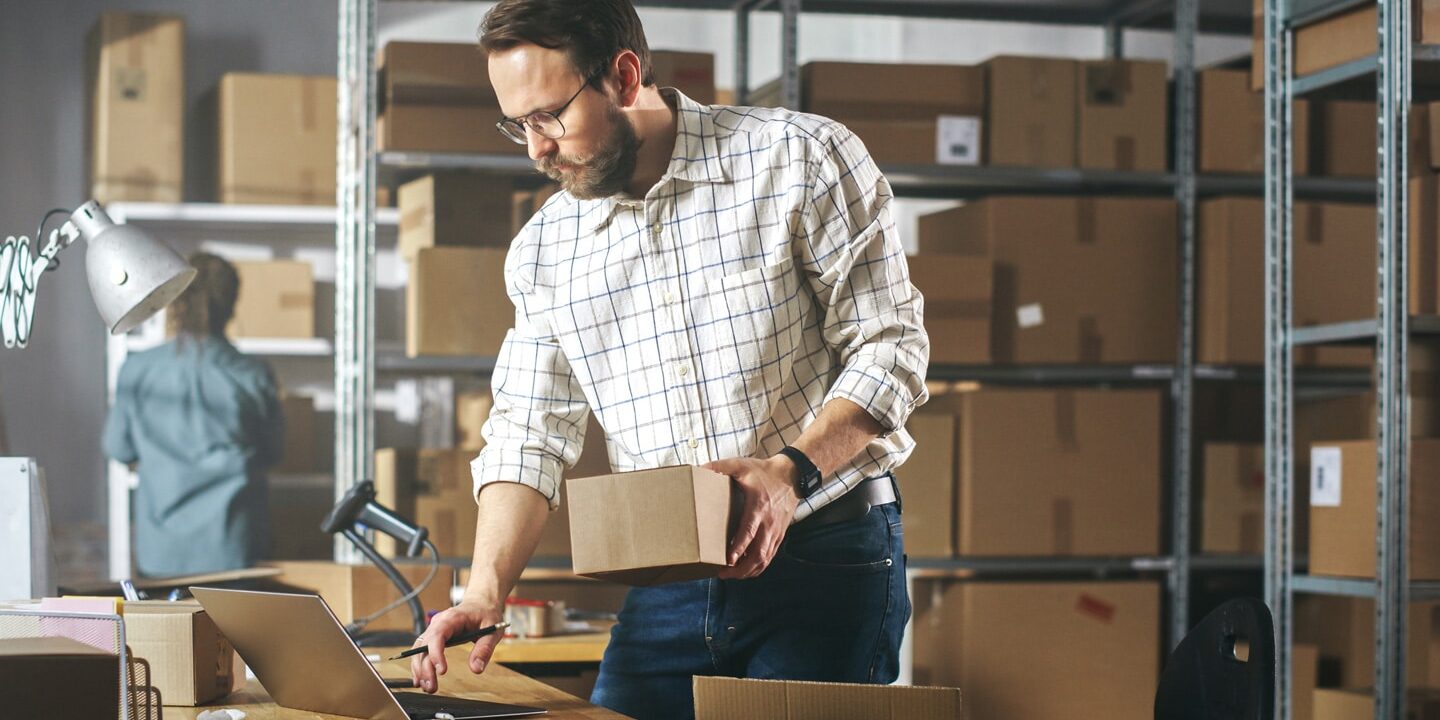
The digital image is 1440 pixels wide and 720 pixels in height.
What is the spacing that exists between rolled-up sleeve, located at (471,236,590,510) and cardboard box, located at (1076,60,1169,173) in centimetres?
221

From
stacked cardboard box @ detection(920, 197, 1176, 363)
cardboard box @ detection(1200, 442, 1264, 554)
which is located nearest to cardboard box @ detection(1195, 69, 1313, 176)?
stacked cardboard box @ detection(920, 197, 1176, 363)

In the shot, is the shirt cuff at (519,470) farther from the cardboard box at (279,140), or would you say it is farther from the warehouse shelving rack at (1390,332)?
the cardboard box at (279,140)

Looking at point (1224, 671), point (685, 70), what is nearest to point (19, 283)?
point (1224, 671)

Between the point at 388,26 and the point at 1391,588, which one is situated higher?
the point at 388,26

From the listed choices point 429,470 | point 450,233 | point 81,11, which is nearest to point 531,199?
point 450,233

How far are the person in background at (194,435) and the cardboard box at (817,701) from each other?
11.8 ft

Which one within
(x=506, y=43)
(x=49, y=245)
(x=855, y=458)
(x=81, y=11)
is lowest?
(x=855, y=458)

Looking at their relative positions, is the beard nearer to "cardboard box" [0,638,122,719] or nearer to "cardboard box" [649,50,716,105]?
"cardboard box" [0,638,122,719]

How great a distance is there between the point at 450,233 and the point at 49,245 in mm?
1751

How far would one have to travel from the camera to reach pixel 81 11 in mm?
5031

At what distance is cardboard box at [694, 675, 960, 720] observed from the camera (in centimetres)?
109

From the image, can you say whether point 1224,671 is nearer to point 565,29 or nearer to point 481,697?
point 481,697

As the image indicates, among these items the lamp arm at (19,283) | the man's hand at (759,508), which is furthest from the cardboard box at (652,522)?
the lamp arm at (19,283)

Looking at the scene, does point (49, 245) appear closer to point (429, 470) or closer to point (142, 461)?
point (429, 470)
